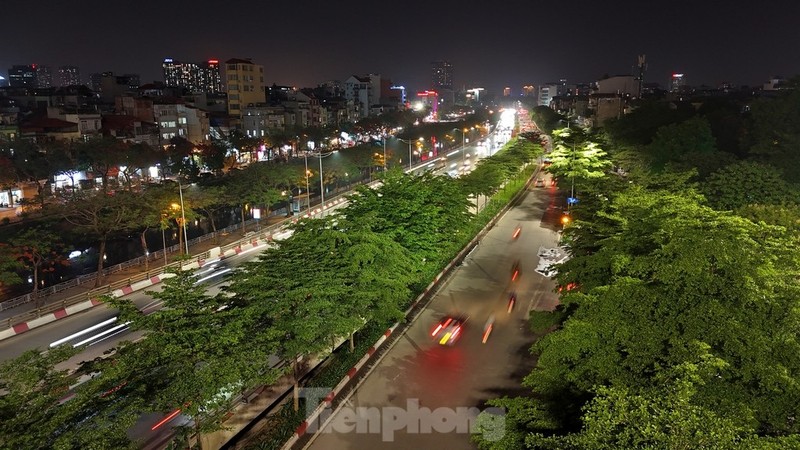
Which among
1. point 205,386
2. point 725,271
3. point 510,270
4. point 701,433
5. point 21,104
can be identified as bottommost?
point 510,270

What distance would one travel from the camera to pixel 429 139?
9350 centimetres

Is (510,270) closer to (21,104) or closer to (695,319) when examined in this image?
(695,319)

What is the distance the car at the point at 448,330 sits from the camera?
64.5 feet

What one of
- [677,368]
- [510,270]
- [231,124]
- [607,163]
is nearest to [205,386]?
[677,368]

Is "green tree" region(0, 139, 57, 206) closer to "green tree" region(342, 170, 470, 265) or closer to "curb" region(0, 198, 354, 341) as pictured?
"curb" region(0, 198, 354, 341)

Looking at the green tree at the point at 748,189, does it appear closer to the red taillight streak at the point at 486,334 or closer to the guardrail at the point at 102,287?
the red taillight streak at the point at 486,334

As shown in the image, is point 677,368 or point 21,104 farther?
point 21,104

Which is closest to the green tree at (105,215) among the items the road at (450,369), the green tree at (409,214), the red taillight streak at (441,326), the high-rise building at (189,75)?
the green tree at (409,214)

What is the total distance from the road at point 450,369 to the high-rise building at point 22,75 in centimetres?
18993

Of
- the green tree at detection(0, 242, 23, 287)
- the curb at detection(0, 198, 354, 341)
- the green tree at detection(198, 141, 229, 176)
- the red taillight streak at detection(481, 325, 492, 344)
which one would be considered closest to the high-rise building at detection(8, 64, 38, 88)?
the green tree at detection(198, 141, 229, 176)

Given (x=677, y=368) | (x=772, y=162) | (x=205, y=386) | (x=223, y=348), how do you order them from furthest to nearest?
1. (x=772, y=162)
2. (x=223, y=348)
3. (x=205, y=386)
4. (x=677, y=368)

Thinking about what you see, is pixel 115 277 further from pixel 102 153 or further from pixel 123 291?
pixel 102 153

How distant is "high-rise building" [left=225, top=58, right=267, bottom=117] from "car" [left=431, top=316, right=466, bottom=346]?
248 feet

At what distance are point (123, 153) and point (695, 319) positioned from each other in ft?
169
